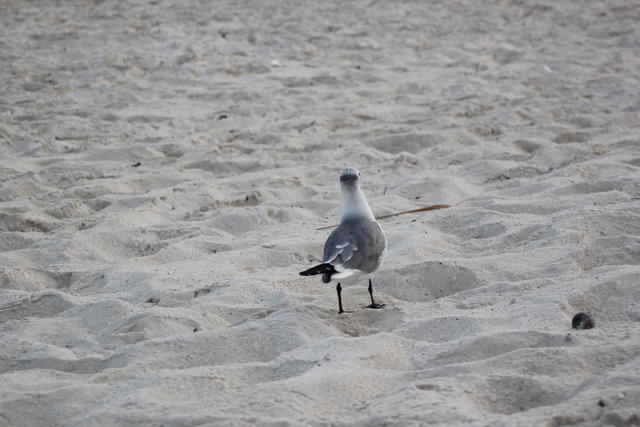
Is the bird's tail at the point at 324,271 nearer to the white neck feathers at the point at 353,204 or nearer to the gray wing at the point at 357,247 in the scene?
the gray wing at the point at 357,247

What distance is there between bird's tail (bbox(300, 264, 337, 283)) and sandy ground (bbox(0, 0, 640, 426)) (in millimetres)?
208

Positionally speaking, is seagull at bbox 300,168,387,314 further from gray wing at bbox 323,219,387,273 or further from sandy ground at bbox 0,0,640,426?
sandy ground at bbox 0,0,640,426

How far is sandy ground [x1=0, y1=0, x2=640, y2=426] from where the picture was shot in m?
2.36

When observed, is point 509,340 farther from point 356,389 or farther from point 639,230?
point 639,230

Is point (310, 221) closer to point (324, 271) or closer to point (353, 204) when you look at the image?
point (353, 204)

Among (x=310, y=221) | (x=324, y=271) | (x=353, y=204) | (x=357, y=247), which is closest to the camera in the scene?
(x=324, y=271)

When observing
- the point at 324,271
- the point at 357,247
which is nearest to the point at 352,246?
the point at 357,247

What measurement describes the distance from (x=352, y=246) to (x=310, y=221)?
4.20ft

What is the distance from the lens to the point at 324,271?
9.44 ft

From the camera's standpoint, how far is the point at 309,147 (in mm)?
5500

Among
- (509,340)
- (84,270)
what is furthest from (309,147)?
(509,340)

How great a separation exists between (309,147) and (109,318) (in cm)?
268

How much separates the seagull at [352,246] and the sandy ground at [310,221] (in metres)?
0.20

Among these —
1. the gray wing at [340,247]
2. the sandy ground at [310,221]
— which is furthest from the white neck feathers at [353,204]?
the sandy ground at [310,221]
